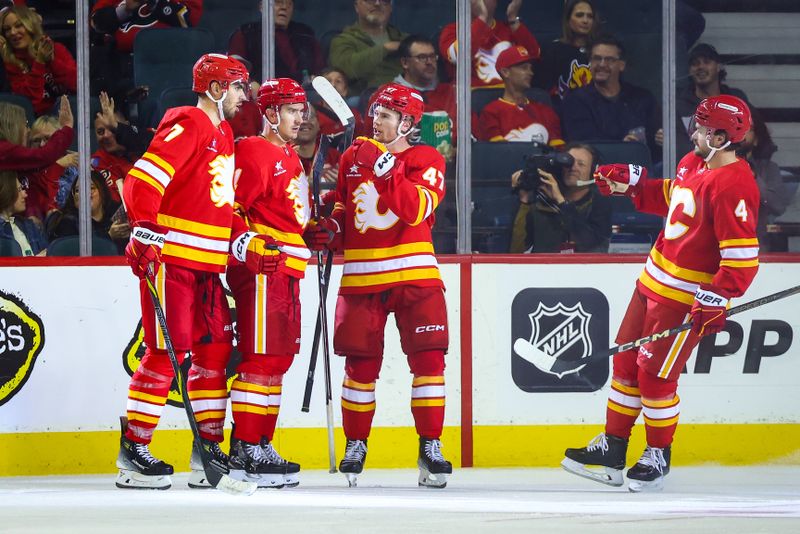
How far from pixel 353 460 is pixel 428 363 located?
39 cm

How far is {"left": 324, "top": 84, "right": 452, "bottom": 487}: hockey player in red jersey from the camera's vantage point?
458 centimetres

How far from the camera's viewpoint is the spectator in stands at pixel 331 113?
5.42m

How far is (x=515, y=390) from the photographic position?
17.3ft

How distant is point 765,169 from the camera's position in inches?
Answer: 219

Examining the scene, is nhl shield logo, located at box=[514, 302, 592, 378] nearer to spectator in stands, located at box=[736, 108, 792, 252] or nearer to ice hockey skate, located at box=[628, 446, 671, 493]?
ice hockey skate, located at box=[628, 446, 671, 493]

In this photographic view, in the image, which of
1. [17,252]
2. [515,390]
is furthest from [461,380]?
[17,252]

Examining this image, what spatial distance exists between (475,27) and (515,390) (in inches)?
55.2

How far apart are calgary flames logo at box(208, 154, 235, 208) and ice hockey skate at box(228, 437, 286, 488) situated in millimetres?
742

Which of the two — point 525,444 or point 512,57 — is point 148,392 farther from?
point 512,57

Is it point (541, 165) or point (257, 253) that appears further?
point (541, 165)

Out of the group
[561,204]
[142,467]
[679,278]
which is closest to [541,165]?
[561,204]

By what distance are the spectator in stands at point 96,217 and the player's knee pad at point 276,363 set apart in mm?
1044

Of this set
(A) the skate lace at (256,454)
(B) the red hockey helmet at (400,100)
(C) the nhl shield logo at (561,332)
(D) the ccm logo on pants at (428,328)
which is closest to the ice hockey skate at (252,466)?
(A) the skate lace at (256,454)

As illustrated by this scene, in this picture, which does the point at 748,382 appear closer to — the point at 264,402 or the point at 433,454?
the point at 433,454
